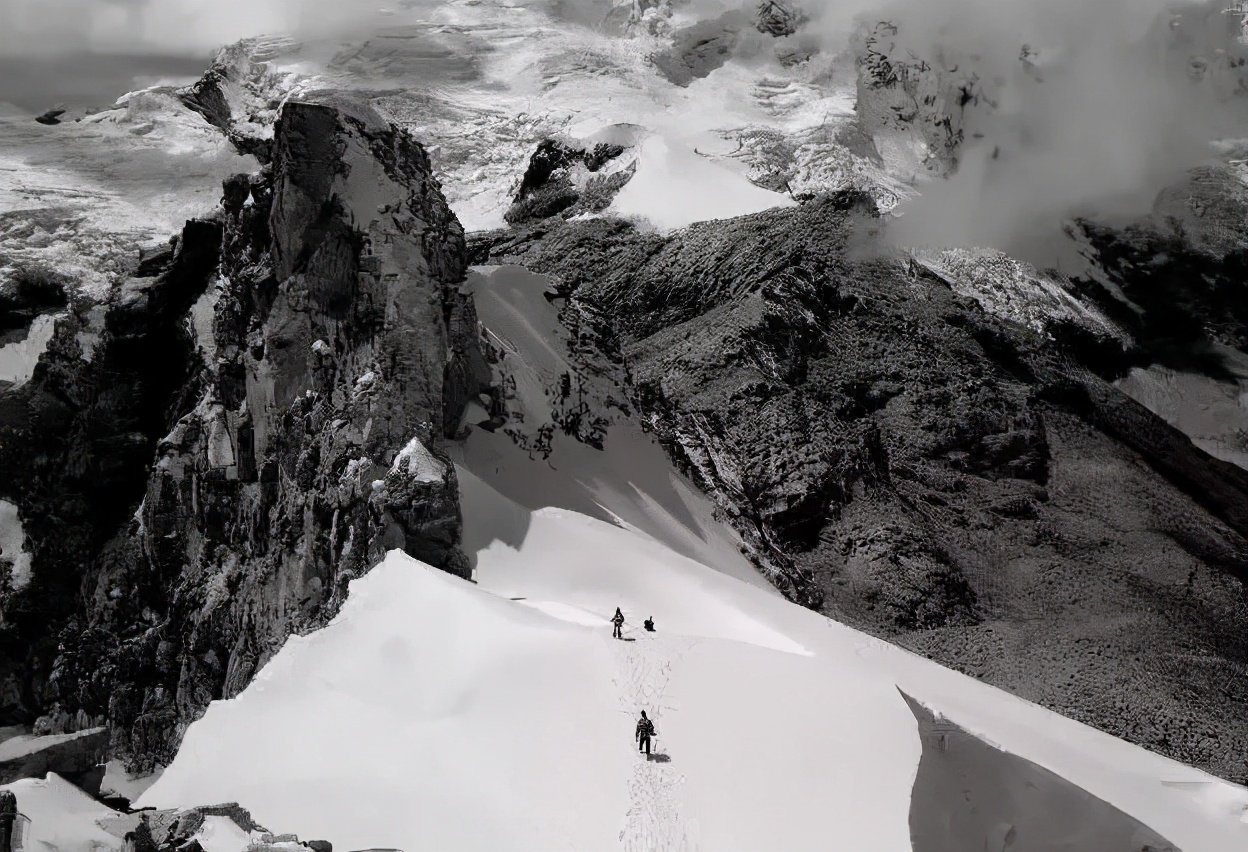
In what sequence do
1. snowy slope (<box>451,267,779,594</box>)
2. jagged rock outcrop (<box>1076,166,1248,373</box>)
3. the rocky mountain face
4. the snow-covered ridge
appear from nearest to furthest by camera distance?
the rocky mountain face
snowy slope (<box>451,267,779,594</box>)
the snow-covered ridge
jagged rock outcrop (<box>1076,166,1248,373</box>)

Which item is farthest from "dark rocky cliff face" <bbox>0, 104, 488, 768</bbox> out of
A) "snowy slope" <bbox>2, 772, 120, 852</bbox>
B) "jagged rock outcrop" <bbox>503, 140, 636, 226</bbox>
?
"snowy slope" <bbox>2, 772, 120, 852</bbox>

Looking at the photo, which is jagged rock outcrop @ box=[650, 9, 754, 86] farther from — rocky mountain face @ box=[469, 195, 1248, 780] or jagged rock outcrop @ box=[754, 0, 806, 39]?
rocky mountain face @ box=[469, 195, 1248, 780]

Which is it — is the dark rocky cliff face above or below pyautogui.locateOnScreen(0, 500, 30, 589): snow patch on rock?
above

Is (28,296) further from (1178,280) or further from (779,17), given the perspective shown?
(1178,280)

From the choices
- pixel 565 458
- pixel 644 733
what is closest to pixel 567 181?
pixel 565 458

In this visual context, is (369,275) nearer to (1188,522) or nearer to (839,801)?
(839,801)

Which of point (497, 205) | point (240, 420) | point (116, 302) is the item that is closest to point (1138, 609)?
point (240, 420)
